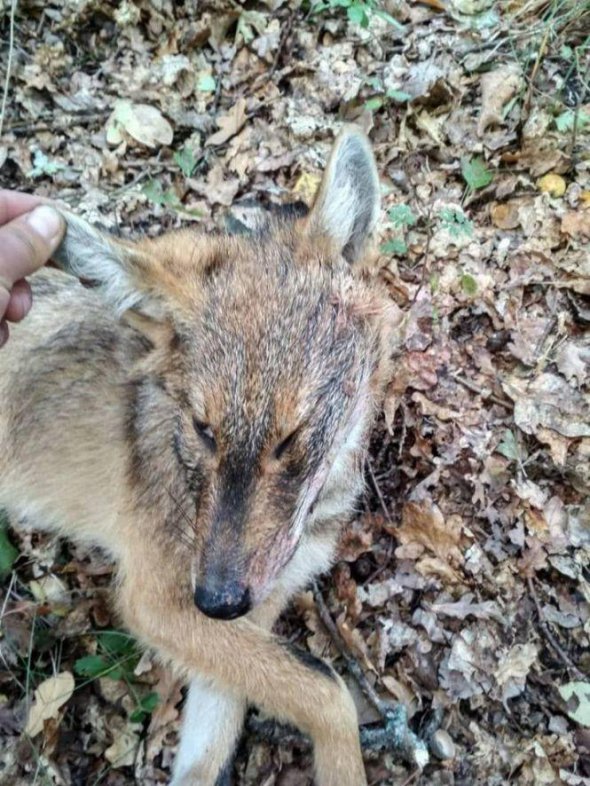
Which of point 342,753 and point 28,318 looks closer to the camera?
point 342,753

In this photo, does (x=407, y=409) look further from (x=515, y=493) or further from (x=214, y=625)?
(x=214, y=625)

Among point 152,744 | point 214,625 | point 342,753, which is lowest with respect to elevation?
point 152,744

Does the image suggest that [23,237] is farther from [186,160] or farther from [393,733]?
[186,160]

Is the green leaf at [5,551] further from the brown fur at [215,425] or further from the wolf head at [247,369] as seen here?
the wolf head at [247,369]

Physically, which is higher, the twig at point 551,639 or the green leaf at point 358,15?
the green leaf at point 358,15

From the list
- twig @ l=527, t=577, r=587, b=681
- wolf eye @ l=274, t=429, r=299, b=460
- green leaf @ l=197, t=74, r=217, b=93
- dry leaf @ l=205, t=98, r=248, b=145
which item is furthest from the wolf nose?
green leaf @ l=197, t=74, r=217, b=93

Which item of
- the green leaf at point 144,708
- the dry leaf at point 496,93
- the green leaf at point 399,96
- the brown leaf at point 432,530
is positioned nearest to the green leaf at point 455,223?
the dry leaf at point 496,93

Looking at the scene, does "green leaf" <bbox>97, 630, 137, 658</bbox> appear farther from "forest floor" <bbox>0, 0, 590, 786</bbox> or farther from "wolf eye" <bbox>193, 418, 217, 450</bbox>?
"wolf eye" <bbox>193, 418, 217, 450</bbox>

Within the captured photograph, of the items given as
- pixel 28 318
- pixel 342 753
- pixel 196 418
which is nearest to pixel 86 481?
pixel 28 318
